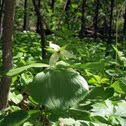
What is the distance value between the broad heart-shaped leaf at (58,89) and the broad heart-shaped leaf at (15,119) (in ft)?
0.47

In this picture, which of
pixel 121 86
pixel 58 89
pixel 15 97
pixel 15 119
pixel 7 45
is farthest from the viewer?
pixel 15 97

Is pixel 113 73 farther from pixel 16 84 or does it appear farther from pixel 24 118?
pixel 24 118

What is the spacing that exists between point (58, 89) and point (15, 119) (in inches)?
8.4

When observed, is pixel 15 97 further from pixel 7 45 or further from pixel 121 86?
pixel 121 86

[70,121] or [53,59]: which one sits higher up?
[53,59]

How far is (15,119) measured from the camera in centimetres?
124

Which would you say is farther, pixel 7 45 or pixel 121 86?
pixel 7 45

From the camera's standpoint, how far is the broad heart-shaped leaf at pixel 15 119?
1231 mm

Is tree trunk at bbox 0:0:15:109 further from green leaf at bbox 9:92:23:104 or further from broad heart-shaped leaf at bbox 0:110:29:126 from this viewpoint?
broad heart-shaped leaf at bbox 0:110:29:126

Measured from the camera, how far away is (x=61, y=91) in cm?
113

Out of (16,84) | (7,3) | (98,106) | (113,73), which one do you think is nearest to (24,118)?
(98,106)

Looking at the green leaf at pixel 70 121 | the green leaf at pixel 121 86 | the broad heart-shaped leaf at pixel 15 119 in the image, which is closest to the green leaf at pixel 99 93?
the green leaf at pixel 121 86

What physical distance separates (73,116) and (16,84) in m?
0.65

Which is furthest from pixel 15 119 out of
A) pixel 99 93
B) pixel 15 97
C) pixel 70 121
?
pixel 15 97
